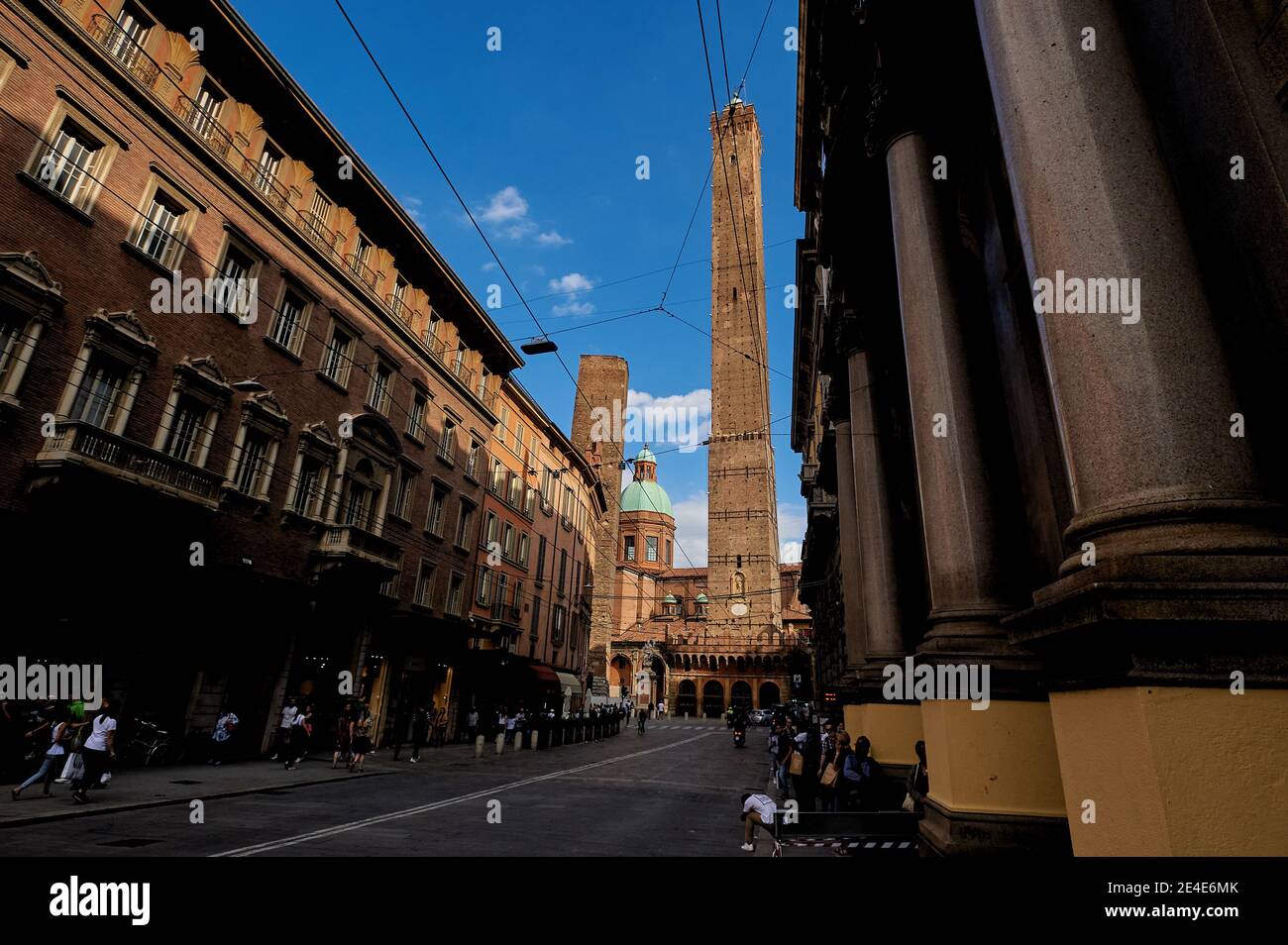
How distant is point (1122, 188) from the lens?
3508mm

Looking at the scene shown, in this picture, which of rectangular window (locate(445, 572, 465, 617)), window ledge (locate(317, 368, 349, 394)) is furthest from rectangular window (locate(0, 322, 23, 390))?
rectangular window (locate(445, 572, 465, 617))

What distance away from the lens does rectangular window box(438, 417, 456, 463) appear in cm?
2728

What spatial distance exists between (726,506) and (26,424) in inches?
2418

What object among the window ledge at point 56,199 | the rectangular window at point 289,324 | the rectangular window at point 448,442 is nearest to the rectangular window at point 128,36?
the window ledge at point 56,199

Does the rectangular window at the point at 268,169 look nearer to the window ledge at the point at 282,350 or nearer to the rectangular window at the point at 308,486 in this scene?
the window ledge at the point at 282,350

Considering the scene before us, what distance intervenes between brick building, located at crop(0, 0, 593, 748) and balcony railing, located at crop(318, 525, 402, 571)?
108 mm

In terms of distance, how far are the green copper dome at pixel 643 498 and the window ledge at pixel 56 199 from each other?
78366 mm

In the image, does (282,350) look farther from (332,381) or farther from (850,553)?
(850,553)

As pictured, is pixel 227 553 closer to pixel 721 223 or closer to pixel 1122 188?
pixel 1122 188

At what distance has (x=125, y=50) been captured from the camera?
14.6 m

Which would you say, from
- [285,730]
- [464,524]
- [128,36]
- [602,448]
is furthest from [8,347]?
[602,448]

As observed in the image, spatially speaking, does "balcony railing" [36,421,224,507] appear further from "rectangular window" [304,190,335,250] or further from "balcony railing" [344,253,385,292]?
"balcony railing" [344,253,385,292]

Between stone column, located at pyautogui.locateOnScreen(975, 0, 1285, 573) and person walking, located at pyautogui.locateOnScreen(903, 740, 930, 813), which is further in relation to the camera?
person walking, located at pyautogui.locateOnScreen(903, 740, 930, 813)
